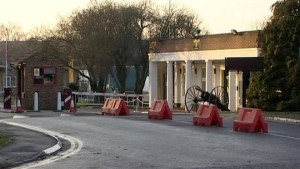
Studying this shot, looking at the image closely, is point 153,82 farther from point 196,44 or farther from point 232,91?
point 232,91

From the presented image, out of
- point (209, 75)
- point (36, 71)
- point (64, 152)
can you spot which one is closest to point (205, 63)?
point (209, 75)

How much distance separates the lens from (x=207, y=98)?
3347 cm

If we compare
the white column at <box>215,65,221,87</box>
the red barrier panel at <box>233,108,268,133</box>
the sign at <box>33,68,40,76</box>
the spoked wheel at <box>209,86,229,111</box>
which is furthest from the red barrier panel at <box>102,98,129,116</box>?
the white column at <box>215,65,221,87</box>

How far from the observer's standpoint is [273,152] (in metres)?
13.9

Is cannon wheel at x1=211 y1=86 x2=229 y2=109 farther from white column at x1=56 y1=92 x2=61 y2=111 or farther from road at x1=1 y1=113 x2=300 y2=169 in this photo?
road at x1=1 y1=113 x2=300 y2=169

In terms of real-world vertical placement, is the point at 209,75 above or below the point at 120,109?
above

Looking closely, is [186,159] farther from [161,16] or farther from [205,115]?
[161,16]

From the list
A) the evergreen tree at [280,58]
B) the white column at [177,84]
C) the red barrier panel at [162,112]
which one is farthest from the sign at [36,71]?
the red barrier panel at [162,112]

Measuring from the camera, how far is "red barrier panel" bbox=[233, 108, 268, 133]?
1959 centimetres

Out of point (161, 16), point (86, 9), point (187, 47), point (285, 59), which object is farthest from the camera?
point (161, 16)

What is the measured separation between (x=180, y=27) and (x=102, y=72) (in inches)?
388

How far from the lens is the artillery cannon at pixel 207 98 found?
33500mm

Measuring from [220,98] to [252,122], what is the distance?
1813cm

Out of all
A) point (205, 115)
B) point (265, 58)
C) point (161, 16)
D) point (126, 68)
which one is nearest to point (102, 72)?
point (126, 68)
